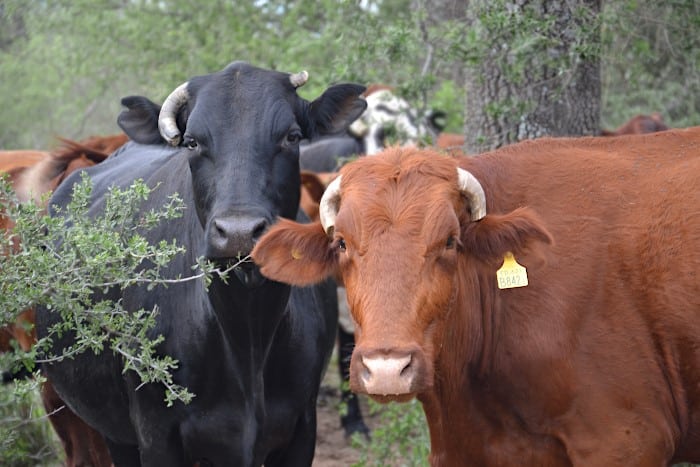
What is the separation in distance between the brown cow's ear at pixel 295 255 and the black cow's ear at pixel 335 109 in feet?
3.37

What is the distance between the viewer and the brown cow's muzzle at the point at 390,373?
371 cm

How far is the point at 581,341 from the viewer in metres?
4.38

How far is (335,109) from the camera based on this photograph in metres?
5.37

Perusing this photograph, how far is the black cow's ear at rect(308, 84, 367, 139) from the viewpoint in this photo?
5.31 m

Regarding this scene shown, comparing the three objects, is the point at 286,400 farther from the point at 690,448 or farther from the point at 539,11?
the point at 539,11

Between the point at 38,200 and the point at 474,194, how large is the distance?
3500 mm

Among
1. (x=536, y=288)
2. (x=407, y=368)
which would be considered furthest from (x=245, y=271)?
(x=536, y=288)

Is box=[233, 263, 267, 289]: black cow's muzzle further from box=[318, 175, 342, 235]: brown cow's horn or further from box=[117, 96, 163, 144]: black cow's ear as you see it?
box=[117, 96, 163, 144]: black cow's ear

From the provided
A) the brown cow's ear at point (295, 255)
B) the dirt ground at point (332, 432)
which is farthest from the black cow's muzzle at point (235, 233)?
the dirt ground at point (332, 432)

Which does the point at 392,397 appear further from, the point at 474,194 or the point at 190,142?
the point at 190,142

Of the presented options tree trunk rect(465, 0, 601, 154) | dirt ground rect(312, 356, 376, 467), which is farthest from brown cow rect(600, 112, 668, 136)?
dirt ground rect(312, 356, 376, 467)

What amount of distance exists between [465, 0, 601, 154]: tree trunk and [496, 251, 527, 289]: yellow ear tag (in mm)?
2222

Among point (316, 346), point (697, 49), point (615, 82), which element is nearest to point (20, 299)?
point (316, 346)

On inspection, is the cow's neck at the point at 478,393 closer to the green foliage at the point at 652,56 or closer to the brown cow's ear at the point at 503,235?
the brown cow's ear at the point at 503,235
